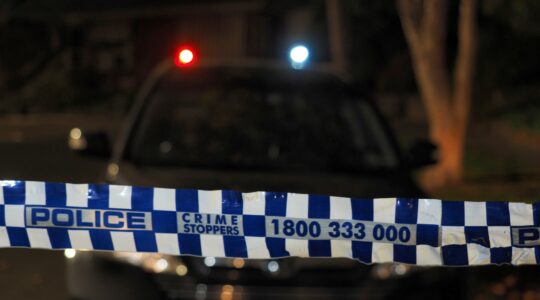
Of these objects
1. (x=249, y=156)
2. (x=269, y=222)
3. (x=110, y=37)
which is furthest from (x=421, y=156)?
(x=110, y=37)

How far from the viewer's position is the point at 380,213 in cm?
322

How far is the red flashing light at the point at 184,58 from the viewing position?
5.46 metres

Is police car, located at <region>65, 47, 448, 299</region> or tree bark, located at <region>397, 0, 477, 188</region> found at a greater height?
tree bark, located at <region>397, 0, 477, 188</region>

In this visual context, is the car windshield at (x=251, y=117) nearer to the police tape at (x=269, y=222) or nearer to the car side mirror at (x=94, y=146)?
the car side mirror at (x=94, y=146)

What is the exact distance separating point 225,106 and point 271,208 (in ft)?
7.89

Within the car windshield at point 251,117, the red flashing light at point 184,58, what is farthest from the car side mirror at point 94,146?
the red flashing light at point 184,58

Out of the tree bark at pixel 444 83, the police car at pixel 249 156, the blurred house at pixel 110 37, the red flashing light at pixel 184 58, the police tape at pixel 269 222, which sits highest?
the blurred house at pixel 110 37

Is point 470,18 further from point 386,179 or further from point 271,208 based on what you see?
point 271,208

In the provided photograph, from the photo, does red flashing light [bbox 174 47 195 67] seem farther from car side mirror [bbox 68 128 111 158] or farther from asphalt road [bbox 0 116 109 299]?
asphalt road [bbox 0 116 109 299]

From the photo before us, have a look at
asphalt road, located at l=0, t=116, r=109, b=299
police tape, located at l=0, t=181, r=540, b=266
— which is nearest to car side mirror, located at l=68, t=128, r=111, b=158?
asphalt road, located at l=0, t=116, r=109, b=299

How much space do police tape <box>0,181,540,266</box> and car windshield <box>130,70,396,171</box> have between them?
205 cm

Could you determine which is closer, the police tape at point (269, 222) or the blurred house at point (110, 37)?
the police tape at point (269, 222)

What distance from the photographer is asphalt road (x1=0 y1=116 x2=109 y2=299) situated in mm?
6227

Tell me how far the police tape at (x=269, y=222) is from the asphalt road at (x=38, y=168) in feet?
9.37
